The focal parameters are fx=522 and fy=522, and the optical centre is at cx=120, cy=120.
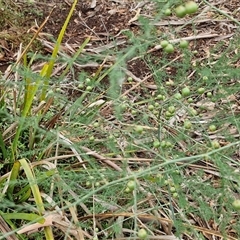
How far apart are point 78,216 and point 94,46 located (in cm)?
135

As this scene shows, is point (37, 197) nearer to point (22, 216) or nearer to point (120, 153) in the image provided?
point (22, 216)

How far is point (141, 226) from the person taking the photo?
188cm

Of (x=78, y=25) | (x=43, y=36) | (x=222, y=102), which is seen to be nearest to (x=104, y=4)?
(x=78, y=25)

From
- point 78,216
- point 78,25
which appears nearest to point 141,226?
point 78,216

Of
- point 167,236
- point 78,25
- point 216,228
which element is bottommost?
point 216,228

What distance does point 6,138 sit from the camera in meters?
2.16

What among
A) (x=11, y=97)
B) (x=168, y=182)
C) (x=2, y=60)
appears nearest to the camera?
(x=168, y=182)

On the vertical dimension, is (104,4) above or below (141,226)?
above

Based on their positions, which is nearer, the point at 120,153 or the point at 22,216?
the point at 22,216

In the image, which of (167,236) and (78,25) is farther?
(78,25)

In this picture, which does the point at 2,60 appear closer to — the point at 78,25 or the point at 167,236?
the point at 78,25

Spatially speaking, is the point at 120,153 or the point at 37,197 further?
the point at 120,153

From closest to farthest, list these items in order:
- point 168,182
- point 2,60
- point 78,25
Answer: point 168,182 < point 2,60 < point 78,25

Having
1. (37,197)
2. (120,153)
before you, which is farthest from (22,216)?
(120,153)
